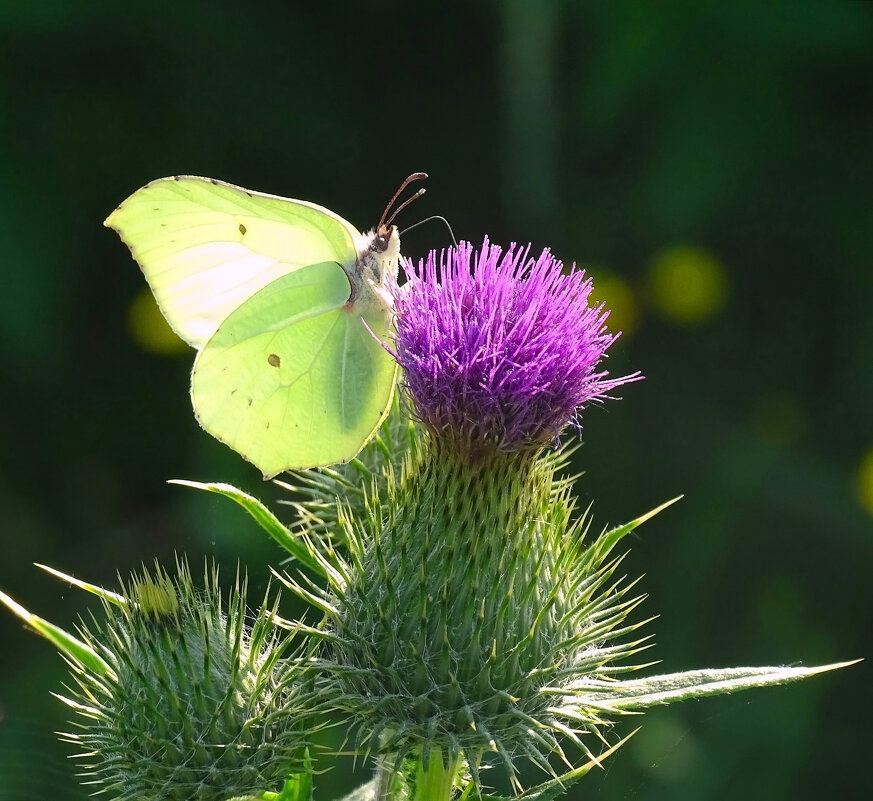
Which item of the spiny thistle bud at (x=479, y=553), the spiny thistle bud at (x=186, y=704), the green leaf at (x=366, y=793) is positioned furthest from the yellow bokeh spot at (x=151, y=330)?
the green leaf at (x=366, y=793)

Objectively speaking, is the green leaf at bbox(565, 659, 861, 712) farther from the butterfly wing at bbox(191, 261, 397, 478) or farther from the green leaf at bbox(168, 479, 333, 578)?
the butterfly wing at bbox(191, 261, 397, 478)

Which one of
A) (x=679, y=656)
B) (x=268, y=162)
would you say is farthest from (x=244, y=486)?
(x=679, y=656)

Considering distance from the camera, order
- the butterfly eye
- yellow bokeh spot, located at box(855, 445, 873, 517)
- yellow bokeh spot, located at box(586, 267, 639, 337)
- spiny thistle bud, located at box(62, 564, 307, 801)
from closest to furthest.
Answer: spiny thistle bud, located at box(62, 564, 307, 801)
the butterfly eye
yellow bokeh spot, located at box(855, 445, 873, 517)
yellow bokeh spot, located at box(586, 267, 639, 337)

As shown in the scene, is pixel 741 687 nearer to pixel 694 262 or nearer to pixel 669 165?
pixel 669 165

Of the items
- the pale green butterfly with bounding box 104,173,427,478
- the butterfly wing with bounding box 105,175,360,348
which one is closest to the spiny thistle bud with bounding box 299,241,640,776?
the pale green butterfly with bounding box 104,173,427,478

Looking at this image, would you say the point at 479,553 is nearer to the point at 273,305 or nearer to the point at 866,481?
the point at 273,305
